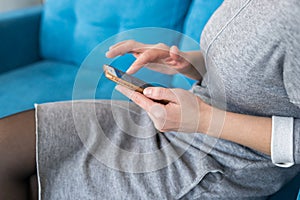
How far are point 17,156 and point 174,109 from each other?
1.05 ft

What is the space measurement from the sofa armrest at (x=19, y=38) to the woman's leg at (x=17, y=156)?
0.70m

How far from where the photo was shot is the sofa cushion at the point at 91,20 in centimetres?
121

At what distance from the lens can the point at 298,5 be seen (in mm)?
534

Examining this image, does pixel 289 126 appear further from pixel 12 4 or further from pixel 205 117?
pixel 12 4

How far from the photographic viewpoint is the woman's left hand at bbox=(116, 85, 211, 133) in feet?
2.06

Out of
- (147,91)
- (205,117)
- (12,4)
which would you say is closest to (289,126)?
(205,117)

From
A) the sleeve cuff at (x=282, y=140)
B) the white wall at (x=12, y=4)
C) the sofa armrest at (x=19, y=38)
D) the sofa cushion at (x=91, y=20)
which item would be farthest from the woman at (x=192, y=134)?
the white wall at (x=12, y=4)

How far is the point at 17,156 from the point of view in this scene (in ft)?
2.33

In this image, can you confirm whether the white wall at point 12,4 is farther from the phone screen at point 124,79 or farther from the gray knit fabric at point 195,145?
the phone screen at point 124,79

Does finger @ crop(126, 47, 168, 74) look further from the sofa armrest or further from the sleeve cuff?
the sofa armrest

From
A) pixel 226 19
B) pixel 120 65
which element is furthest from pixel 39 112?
pixel 226 19

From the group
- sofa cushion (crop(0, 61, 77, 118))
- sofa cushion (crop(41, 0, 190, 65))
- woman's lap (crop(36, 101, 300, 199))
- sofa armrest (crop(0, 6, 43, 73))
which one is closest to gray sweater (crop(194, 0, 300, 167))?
woman's lap (crop(36, 101, 300, 199))

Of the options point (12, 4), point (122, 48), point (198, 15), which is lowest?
point (122, 48)

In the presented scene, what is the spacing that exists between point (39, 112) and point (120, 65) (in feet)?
0.63
